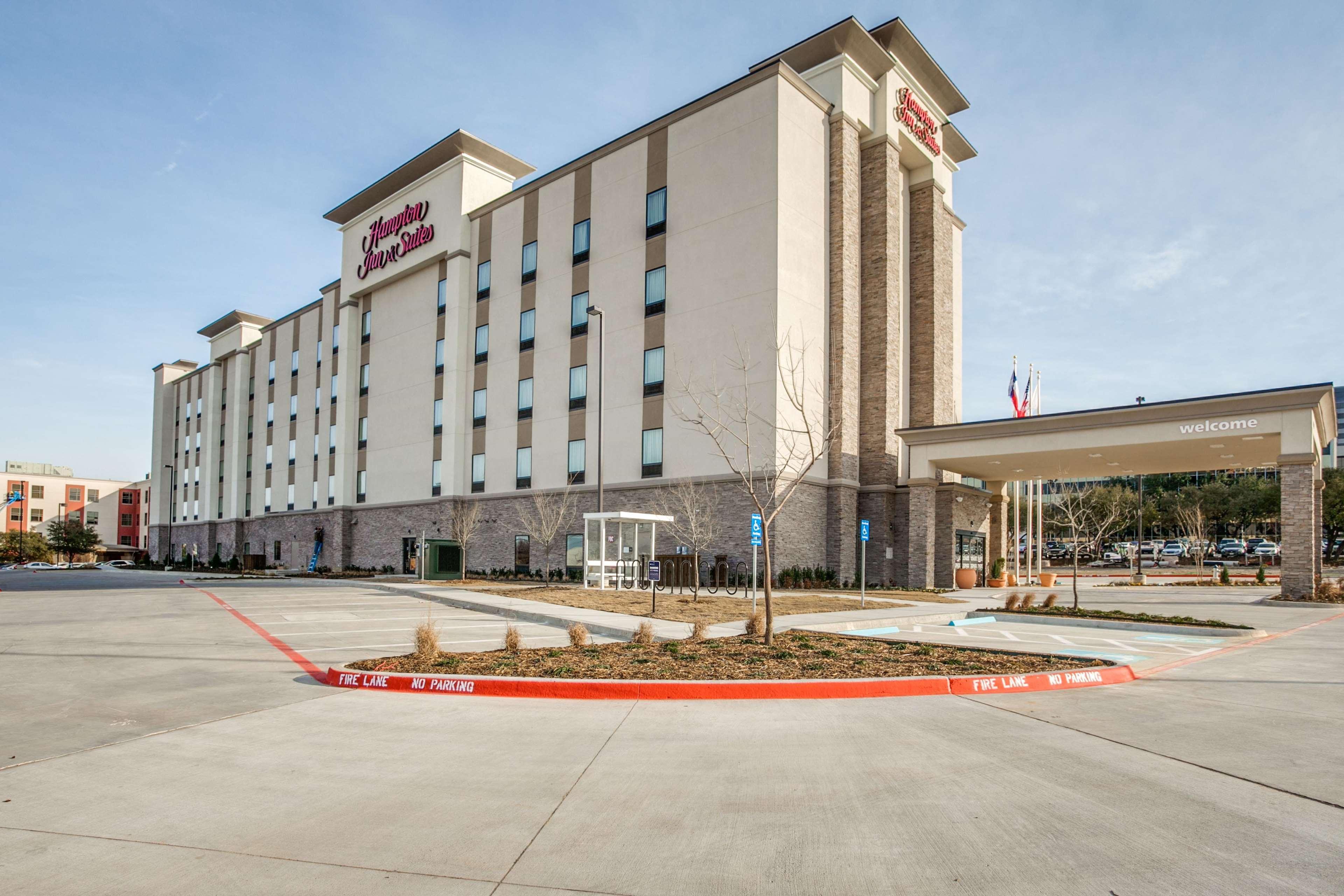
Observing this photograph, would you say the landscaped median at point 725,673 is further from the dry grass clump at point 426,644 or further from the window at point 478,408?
the window at point 478,408

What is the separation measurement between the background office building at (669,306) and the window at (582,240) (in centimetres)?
13

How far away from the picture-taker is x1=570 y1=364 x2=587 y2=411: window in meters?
39.9

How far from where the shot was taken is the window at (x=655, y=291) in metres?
36.5

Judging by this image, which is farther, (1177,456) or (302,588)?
(302,588)

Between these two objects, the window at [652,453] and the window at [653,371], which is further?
the window at [653,371]

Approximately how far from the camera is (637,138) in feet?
126

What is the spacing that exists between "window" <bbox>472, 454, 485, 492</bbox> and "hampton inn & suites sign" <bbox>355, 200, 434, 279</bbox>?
→ 45.2ft

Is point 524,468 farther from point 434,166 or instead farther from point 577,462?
point 434,166

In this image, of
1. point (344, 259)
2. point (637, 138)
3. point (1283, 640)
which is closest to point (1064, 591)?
point (1283, 640)

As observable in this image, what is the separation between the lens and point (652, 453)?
119ft

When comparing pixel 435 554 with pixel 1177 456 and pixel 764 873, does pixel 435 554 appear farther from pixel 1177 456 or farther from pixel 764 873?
pixel 764 873

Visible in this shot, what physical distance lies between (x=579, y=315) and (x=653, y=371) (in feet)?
20.6

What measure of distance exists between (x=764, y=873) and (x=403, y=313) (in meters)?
51.5

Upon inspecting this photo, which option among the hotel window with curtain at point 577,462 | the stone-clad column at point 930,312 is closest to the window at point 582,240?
the hotel window with curtain at point 577,462
